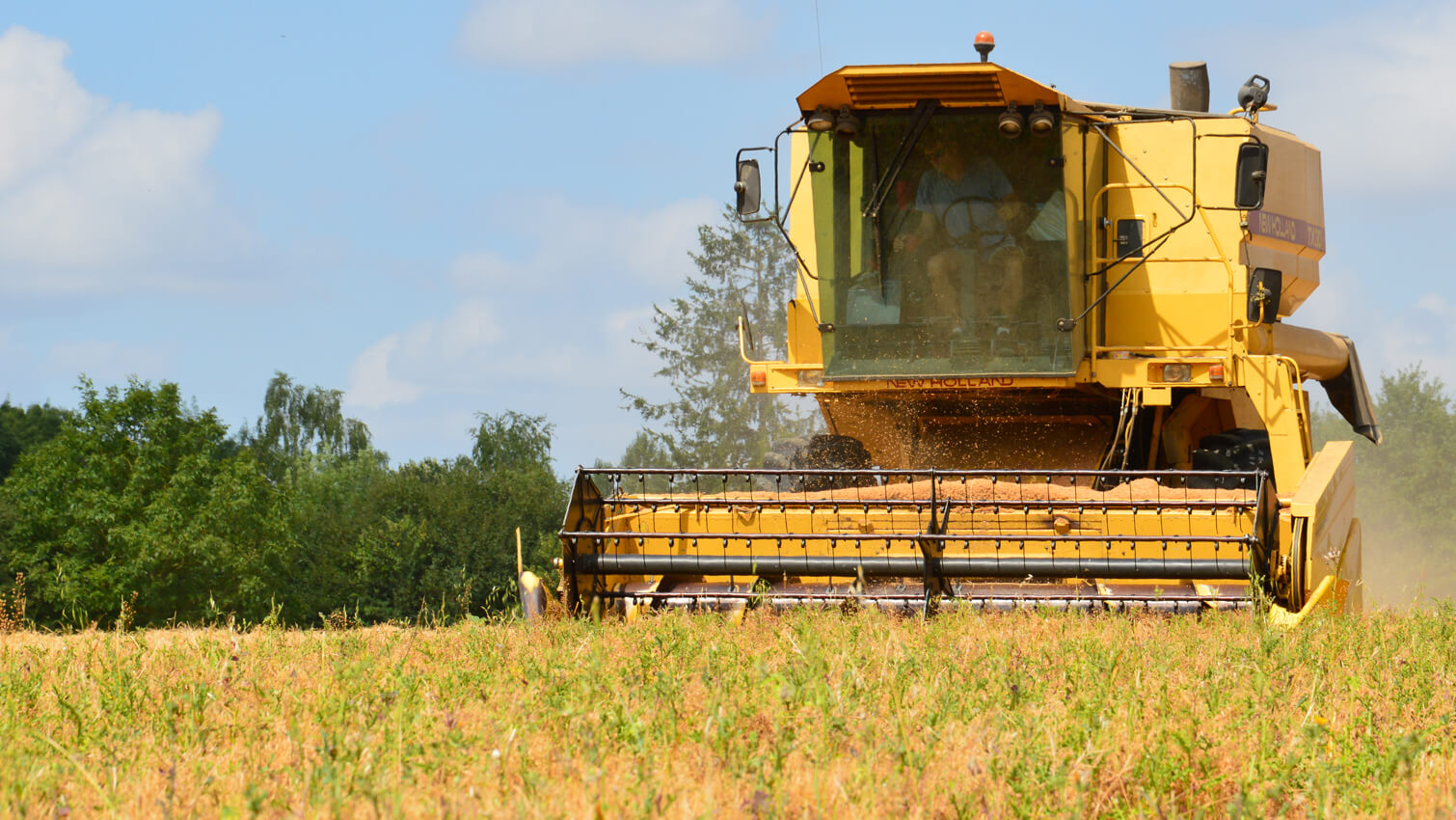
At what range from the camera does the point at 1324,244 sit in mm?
10492

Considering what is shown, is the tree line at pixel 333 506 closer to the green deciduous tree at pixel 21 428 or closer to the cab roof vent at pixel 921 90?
the green deciduous tree at pixel 21 428

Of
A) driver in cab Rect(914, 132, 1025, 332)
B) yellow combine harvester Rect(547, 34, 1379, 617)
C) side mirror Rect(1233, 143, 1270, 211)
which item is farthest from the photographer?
driver in cab Rect(914, 132, 1025, 332)

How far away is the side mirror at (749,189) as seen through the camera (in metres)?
8.13

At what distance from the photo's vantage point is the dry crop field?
3029 millimetres

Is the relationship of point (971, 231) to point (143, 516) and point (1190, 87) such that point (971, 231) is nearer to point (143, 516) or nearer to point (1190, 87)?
point (1190, 87)

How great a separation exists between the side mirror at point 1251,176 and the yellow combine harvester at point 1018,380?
0.05 feet

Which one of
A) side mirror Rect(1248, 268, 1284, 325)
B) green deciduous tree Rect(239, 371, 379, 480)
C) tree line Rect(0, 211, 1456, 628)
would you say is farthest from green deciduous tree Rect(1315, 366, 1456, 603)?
green deciduous tree Rect(239, 371, 379, 480)

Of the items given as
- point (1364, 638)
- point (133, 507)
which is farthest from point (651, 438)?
point (1364, 638)

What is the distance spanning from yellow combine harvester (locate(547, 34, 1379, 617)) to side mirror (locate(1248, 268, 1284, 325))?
1 cm

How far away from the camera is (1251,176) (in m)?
7.75

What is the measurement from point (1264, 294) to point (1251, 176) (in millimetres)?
825

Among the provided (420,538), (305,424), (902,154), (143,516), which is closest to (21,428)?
(305,424)

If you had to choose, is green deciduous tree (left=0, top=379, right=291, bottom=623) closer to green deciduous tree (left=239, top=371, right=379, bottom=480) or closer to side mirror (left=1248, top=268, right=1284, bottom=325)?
green deciduous tree (left=239, top=371, right=379, bottom=480)

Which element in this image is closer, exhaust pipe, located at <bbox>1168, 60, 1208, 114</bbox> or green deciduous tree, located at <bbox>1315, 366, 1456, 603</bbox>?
exhaust pipe, located at <bbox>1168, 60, 1208, 114</bbox>
